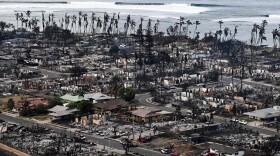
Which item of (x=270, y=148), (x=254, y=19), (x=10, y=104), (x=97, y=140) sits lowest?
(x=97, y=140)

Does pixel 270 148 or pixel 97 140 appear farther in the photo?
Answer: pixel 97 140

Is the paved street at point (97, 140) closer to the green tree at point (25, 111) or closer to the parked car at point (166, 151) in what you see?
the parked car at point (166, 151)

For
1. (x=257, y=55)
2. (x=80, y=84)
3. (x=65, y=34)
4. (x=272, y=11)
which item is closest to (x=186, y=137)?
(x=80, y=84)

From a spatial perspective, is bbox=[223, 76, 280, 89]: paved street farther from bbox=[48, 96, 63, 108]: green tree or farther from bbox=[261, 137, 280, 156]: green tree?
bbox=[261, 137, 280, 156]: green tree

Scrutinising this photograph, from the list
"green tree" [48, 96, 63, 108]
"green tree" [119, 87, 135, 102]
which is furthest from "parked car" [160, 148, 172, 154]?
"green tree" [48, 96, 63, 108]

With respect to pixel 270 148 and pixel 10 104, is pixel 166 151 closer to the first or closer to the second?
pixel 270 148

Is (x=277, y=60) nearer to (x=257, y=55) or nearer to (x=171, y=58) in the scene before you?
(x=257, y=55)

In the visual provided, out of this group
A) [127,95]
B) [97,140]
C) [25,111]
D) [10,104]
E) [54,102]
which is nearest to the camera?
[97,140]

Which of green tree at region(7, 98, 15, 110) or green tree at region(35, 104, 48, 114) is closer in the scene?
green tree at region(35, 104, 48, 114)

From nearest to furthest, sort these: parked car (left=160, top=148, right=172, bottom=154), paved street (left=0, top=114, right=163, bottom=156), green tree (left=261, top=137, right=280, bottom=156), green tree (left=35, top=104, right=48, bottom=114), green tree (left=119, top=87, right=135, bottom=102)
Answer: green tree (left=261, top=137, right=280, bottom=156)
parked car (left=160, top=148, right=172, bottom=154)
paved street (left=0, top=114, right=163, bottom=156)
green tree (left=35, top=104, right=48, bottom=114)
green tree (left=119, top=87, right=135, bottom=102)

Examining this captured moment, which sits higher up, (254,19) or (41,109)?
(254,19)

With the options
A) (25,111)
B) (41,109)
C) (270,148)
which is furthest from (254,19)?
(270,148)
